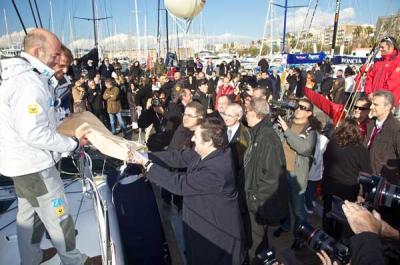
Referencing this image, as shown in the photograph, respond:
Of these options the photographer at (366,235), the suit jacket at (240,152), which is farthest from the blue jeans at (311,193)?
the photographer at (366,235)

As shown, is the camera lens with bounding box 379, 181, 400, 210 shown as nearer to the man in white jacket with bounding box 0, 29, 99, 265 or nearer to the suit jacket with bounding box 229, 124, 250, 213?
the suit jacket with bounding box 229, 124, 250, 213

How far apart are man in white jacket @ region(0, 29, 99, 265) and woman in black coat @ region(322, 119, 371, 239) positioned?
2.49 m

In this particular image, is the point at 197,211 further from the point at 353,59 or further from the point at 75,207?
the point at 353,59

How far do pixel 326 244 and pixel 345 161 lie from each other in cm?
150

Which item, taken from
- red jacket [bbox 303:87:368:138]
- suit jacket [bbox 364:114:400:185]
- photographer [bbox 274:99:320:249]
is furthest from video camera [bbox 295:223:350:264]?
red jacket [bbox 303:87:368:138]

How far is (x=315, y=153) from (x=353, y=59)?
606 inches

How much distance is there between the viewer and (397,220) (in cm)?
223

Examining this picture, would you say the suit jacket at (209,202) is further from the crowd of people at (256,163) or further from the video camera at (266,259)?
the video camera at (266,259)

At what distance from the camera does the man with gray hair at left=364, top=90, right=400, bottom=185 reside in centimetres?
322

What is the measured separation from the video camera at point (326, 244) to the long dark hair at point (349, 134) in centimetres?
131

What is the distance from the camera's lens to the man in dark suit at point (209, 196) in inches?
89.4

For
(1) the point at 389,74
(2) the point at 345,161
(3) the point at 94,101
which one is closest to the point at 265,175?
(2) the point at 345,161

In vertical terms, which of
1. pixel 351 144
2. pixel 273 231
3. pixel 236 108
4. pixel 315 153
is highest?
pixel 236 108

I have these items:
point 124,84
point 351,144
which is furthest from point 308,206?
point 124,84
